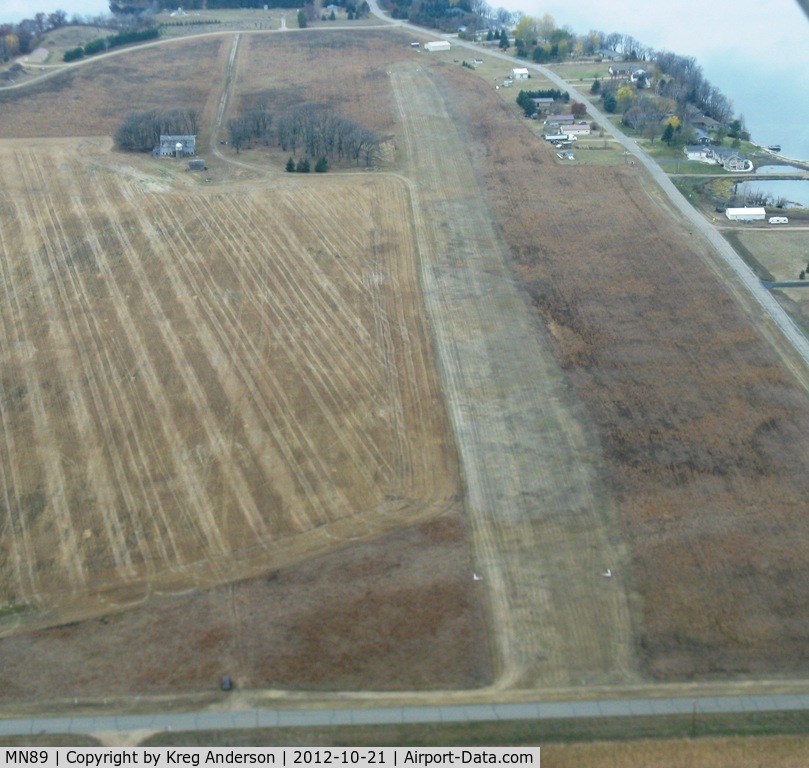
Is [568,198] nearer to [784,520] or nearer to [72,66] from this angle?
[784,520]

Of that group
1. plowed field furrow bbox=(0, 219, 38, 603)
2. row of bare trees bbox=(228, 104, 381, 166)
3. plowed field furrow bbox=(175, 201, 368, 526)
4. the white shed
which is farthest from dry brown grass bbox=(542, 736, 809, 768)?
row of bare trees bbox=(228, 104, 381, 166)

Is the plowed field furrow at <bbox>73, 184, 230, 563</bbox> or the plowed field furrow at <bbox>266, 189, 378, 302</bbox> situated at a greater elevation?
the plowed field furrow at <bbox>266, 189, 378, 302</bbox>

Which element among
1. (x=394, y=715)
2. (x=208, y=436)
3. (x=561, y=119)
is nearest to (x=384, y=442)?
(x=208, y=436)

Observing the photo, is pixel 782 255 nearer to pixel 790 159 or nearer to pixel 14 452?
pixel 790 159

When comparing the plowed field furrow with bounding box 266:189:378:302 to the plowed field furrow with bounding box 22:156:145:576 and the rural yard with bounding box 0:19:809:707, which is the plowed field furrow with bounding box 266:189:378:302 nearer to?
the rural yard with bounding box 0:19:809:707
